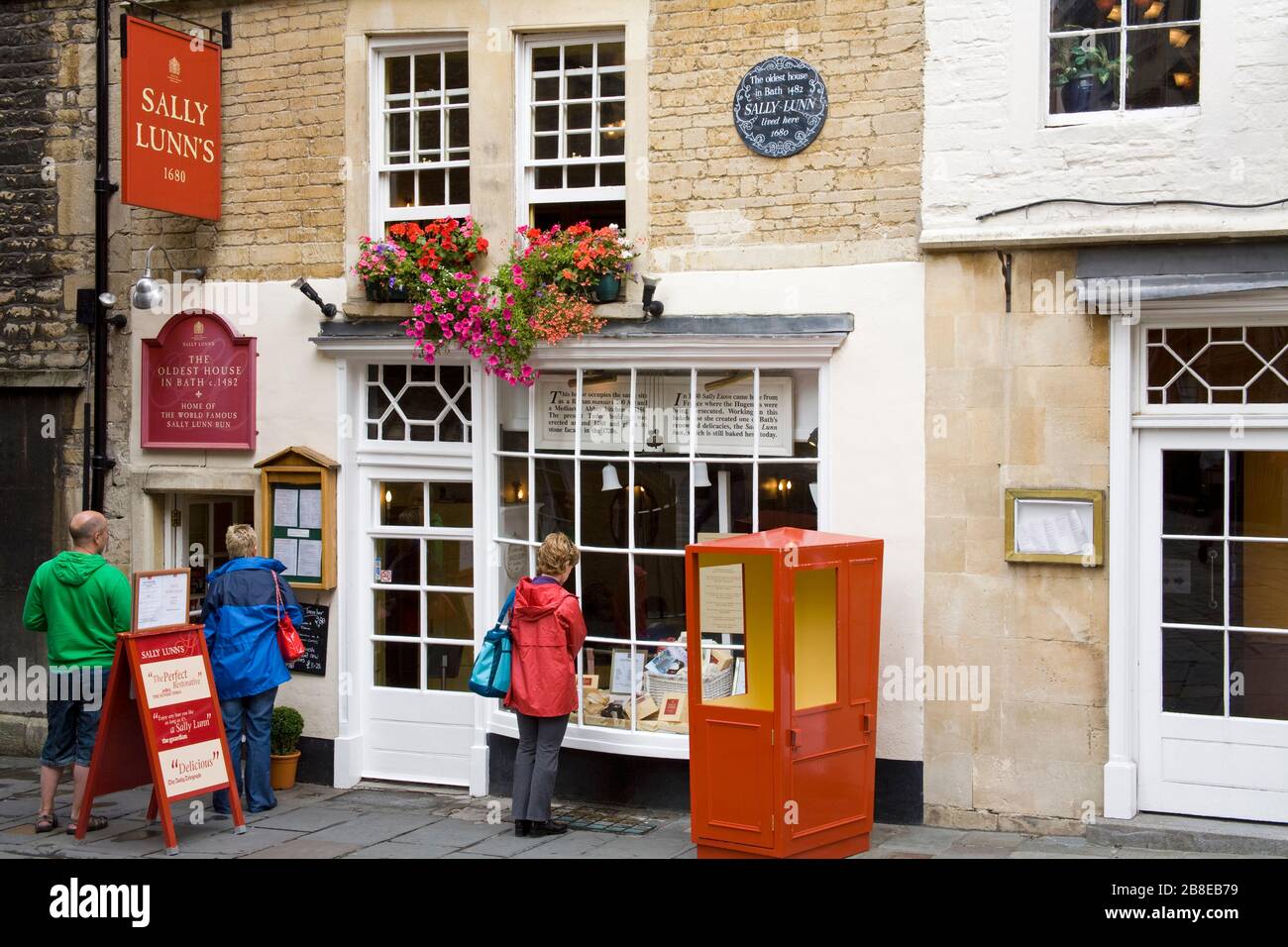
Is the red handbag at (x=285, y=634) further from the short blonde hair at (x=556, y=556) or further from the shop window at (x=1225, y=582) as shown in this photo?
the shop window at (x=1225, y=582)

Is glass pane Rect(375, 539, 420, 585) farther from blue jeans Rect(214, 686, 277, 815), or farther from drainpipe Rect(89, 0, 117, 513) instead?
drainpipe Rect(89, 0, 117, 513)

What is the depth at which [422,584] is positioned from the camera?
32.0ft

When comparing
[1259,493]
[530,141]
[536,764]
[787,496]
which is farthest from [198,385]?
[1259,493]

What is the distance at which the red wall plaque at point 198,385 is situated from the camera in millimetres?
10039

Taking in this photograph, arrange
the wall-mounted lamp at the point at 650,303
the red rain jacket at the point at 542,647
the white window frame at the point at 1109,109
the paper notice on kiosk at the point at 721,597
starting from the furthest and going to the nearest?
the wall-mounted lamp at the point at 650,303
the red rain jacket at the point at 542,647
the white window frame at the point at 1109,109
the paper notice on kiosk at the point at 721,597

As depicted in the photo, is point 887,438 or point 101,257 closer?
point 887,438

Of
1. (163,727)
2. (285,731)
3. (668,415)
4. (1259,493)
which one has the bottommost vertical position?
(285,731)

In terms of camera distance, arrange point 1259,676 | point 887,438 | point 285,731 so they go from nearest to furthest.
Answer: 1. point 1259,676
2. point 887,438
3. point 285,731

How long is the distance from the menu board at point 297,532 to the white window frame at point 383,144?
6.37 ft

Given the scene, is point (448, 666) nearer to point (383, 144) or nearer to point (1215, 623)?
point (383, 144)

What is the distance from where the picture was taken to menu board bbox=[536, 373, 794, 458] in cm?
865

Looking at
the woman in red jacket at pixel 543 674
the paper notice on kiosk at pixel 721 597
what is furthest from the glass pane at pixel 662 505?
the paper notice on kiosk at pixel 721 597

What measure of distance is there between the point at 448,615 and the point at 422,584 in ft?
0.94

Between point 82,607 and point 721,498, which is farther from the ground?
point 721,498
